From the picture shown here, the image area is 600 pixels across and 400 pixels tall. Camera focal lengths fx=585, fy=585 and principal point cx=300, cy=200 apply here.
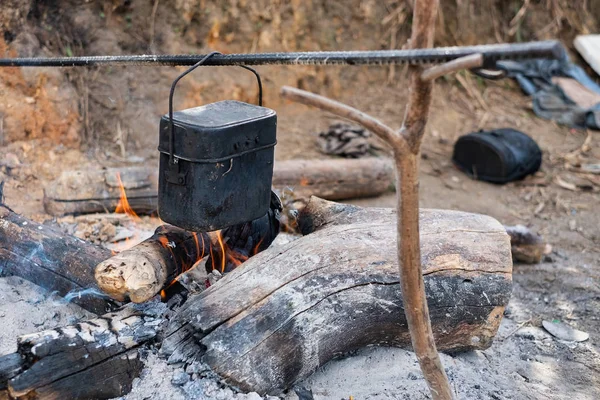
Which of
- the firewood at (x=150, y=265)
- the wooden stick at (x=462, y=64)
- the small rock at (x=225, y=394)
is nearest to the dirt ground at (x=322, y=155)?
the small rock at (x=225, y=394)

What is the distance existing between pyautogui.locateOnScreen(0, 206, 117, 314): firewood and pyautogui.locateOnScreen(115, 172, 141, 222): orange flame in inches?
46.5

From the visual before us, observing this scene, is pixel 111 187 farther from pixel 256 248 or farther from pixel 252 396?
pixel 252 396

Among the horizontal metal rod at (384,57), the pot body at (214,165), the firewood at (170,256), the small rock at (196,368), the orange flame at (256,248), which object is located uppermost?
the horizontal metal rod at (384,57)

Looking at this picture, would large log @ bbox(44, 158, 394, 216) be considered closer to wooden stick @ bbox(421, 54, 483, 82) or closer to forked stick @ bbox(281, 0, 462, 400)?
forked stick @ bbox(281, 0, 462, 400)

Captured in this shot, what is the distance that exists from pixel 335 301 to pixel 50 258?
163 centimetres

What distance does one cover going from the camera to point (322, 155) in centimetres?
659

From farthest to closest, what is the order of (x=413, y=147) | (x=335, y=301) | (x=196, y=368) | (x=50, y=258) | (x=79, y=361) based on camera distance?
(x=50, y=258), (x=335, y=301), (x=196, y=368), (x=79, y=361), (x=413, y=147)

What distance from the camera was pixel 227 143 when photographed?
8.46 ft

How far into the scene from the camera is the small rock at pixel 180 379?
2.49 meters

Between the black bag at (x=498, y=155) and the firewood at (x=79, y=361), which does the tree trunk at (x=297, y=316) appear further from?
the black bag at (x=498, y=155)

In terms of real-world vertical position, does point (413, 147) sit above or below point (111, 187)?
above

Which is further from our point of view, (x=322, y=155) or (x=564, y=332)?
(x=322, y=155)

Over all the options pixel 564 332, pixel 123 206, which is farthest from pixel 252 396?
pixel 123 206

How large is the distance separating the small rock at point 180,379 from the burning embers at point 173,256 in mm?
446
